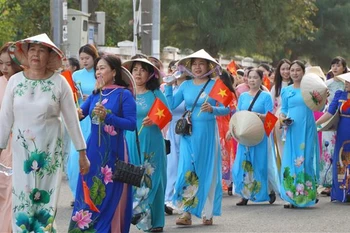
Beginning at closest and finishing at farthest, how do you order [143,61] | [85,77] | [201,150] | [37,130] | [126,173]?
[37,130]
[126,173]
[143,61]
[201,150]
[85,77]

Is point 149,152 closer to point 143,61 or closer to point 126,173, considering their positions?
point 143,61

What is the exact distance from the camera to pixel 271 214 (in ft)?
43.3

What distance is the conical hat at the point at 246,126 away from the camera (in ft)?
46.0

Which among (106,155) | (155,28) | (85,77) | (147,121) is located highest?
(155,28)

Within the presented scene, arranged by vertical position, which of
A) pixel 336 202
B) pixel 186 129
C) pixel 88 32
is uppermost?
pixel 88 32

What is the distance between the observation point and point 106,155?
9734mm

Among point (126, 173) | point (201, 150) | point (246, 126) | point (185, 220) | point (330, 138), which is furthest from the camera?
point (330, 138)

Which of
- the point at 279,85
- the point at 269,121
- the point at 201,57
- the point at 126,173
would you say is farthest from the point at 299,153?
the point at 126,173

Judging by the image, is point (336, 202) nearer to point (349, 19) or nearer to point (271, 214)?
point (271, 214)

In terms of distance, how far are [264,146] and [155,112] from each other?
3953 mm

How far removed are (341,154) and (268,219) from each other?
7.52ft

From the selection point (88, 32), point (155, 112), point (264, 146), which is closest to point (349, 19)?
point (88, 32)

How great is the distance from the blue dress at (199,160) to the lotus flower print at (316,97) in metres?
1.78

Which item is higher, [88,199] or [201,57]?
[201,57]
